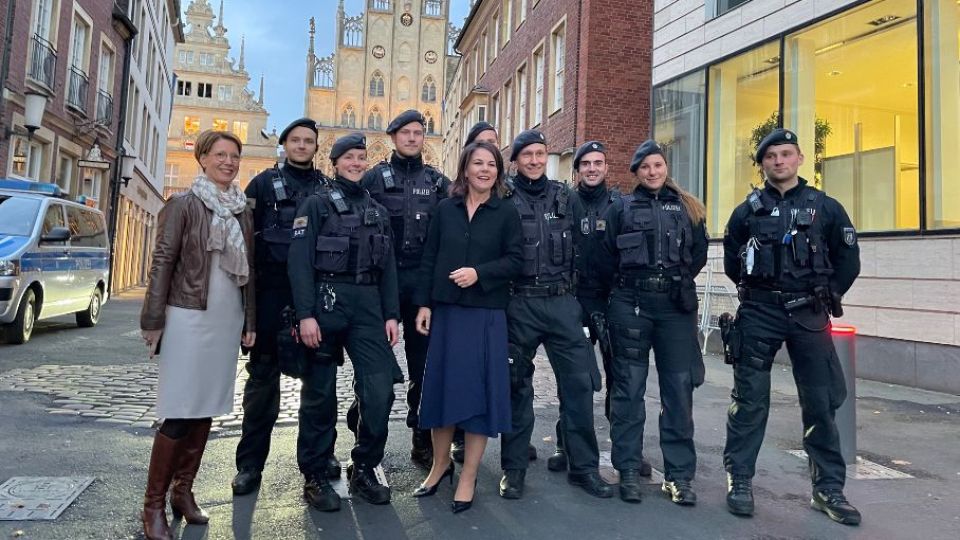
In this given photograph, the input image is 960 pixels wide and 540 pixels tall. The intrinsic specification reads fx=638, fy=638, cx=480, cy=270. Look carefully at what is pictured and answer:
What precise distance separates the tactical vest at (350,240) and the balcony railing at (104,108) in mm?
18916

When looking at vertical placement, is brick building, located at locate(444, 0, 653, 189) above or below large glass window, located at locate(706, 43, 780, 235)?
above

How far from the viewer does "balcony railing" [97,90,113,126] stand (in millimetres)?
19500

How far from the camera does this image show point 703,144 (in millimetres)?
12211

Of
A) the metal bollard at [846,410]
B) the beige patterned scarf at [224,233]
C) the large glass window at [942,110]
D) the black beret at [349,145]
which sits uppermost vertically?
the large glass window at [942,110]

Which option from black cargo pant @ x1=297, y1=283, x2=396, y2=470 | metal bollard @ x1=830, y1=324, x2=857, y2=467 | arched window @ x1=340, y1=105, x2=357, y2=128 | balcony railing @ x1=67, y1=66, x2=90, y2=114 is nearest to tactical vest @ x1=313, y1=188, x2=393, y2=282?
black cargo pant @ x1=297, y1=283, x2=396, y2=470

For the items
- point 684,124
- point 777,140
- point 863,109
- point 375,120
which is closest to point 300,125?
point 777,140

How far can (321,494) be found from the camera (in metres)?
3.49

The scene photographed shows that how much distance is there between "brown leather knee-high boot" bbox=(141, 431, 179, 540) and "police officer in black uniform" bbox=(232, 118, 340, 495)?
1.97ft

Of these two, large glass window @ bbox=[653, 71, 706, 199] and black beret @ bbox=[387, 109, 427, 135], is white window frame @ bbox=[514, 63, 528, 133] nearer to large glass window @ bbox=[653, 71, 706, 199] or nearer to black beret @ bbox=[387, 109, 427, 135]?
large glass window @ bbox=[653, 71, 706, 199]

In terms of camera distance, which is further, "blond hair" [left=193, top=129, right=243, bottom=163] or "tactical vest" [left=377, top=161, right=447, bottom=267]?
"tactical vest" [left=377, top=161, right=447, bottom=267]

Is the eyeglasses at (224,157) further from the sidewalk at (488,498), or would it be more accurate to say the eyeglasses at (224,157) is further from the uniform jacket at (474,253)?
the sidewalk at (488,498)

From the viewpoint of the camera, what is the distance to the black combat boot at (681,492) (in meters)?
3.71

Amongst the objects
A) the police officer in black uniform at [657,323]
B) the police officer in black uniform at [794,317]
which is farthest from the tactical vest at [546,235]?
the police officer in black uniform at [794,317]

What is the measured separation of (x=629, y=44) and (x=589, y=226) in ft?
39.1
